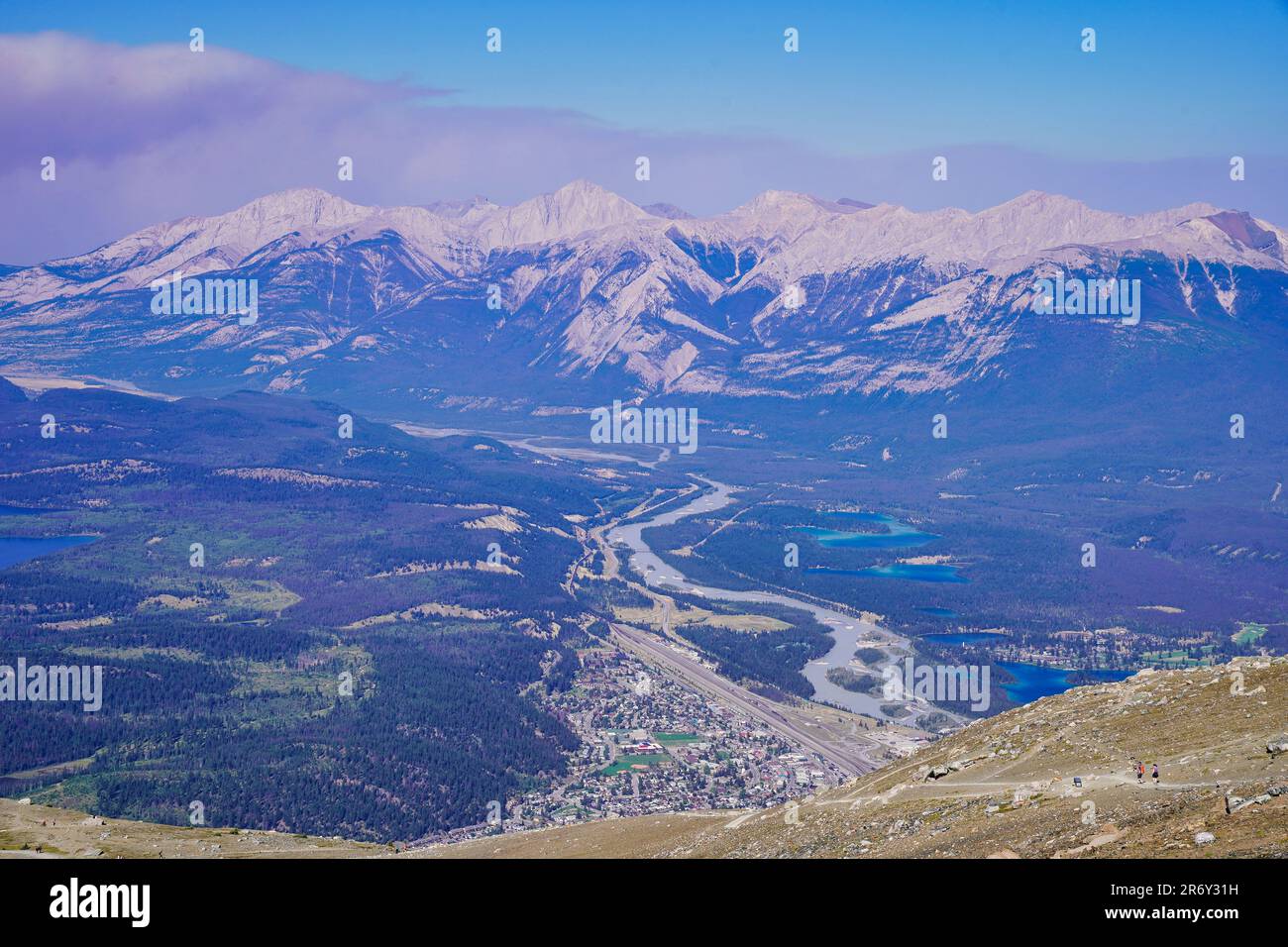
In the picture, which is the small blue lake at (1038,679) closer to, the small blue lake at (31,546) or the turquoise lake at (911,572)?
the turquoise lake at (911,572)

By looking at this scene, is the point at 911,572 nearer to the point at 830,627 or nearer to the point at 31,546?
the point at 830,627

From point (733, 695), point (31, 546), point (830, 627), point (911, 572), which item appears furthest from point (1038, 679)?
point (31, 546)

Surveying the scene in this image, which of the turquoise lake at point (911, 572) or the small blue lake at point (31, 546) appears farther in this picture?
the turquoise lake at point (911, 572)

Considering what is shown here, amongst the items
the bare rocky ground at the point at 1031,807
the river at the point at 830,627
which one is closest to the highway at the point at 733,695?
the river at the point at 830,627

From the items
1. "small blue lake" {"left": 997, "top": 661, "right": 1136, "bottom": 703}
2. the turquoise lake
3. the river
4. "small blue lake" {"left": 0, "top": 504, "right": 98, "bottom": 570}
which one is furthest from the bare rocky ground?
"small blue lake" {"left": 0, "top": 504, "right": 98, "bottom": 570}
